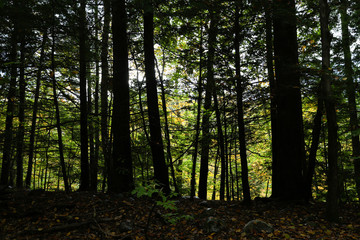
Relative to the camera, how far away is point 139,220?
497 centimetres

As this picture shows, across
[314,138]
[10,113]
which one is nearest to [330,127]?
[314,138]

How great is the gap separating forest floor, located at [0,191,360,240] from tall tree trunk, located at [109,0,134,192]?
565mm

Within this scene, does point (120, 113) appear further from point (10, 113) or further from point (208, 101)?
point (208, 101)

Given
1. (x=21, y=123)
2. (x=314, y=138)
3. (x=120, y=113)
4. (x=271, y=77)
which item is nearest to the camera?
(x=314, y=138)

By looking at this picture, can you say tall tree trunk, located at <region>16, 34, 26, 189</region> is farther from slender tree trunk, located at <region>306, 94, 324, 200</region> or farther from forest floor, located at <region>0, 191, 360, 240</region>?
slender tree trunk, located at <region>306, 94, 324, 200</region>

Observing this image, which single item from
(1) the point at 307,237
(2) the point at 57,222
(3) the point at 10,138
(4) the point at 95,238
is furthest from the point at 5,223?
(1) the point at 307,237

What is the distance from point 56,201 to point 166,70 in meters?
9.46

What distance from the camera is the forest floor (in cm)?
423

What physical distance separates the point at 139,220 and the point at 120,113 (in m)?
3.15

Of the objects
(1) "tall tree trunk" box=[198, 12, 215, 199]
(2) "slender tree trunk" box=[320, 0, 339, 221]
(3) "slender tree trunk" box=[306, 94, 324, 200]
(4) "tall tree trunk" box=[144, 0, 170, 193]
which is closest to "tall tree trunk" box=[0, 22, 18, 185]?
(4) "tall tree trunk" box=[144, 0, 170, 193]

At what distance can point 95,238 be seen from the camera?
13.5 feet

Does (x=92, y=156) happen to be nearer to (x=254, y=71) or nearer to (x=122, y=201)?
(x=122, y=201)

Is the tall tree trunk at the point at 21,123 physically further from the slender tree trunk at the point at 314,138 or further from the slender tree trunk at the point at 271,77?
the slender tree trunk at the point at 314,138

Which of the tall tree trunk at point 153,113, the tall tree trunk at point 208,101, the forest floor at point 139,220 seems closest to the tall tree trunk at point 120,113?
the forest floor at point 139,220
